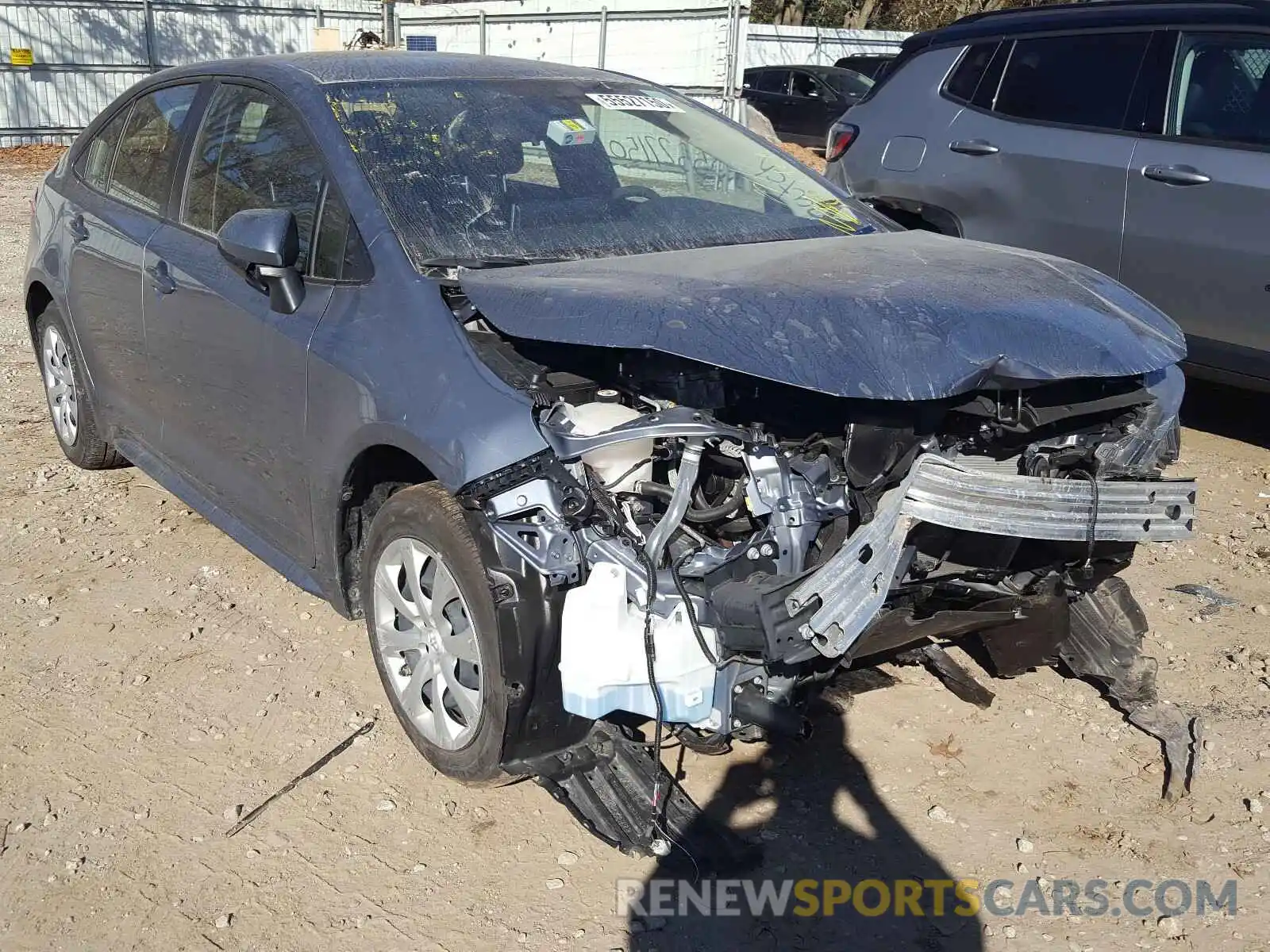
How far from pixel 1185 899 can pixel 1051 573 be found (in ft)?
2.72

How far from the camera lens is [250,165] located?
3803 millimetres

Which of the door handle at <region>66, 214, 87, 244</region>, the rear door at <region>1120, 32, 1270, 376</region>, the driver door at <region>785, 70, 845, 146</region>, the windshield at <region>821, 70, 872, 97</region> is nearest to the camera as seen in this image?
the door handle at <region>66, 214, 87, 244</region>

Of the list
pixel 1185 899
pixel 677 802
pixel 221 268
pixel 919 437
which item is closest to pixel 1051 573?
pixel 919 437

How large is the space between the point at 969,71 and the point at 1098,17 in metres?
0.72

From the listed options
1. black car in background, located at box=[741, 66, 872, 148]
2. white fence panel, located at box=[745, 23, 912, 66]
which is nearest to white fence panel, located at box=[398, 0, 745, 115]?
black car in background, located at box=[741, 66, 872, 148]

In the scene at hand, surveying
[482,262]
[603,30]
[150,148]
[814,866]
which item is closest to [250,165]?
[150,148]

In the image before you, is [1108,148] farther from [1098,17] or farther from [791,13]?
[791,13]

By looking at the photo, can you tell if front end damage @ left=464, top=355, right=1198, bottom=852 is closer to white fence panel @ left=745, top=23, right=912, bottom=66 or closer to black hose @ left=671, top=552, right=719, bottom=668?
black hose @ left=671, top=552, right=719, bottom=668

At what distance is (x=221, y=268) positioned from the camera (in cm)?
380

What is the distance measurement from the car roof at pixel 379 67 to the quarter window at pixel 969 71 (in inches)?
113

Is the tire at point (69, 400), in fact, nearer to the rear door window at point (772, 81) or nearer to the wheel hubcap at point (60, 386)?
the wheel hubcap at point (60, 386)

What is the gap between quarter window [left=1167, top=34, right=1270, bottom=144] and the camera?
5.27 meters

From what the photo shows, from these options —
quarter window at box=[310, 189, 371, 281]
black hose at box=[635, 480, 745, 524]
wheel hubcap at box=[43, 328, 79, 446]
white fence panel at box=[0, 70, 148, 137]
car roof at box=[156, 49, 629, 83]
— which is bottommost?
white fence panel at box=[0, 70, 148, 137]

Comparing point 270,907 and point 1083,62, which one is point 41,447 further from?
point 1083,62
